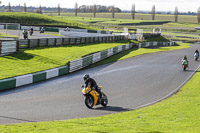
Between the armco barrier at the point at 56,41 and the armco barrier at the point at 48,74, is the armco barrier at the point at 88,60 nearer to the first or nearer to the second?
the armco barrier at the point at 48,74

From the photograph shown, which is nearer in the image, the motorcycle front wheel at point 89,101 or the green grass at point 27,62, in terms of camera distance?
the motorcycle front wheel at point 89,101

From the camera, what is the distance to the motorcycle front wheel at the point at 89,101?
15.9 meters

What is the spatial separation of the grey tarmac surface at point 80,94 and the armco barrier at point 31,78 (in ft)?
2.05

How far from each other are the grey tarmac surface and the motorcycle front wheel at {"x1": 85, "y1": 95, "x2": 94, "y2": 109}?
0.82ft

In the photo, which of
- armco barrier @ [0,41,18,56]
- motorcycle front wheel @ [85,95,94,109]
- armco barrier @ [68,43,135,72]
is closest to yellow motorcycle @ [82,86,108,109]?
motorcycle front wheel @ [85,95,94,109]

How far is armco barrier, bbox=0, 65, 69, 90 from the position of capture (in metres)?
20.2

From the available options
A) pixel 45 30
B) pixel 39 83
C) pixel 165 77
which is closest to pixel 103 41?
pixel 45 30

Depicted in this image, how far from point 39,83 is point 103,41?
112ft

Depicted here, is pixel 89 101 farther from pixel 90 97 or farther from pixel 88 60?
pixel 88 60

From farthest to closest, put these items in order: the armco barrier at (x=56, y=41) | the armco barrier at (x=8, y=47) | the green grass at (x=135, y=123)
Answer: the armco barrier at (x=56, y=41) < the armco barrier at (x=8, y=47) < the green grass at (x=135, y=123)

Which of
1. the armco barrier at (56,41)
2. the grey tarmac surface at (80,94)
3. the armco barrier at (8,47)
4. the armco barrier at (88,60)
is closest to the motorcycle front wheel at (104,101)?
→ the grey tarmac surface at (80,94)

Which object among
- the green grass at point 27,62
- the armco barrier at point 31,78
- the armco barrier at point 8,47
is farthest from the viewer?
the armco barrier at point 8,47

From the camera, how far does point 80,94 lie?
19312 millimetres

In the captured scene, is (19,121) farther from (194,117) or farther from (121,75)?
(121,75)
